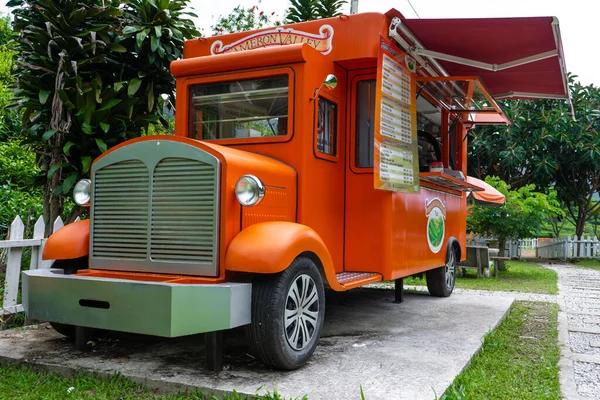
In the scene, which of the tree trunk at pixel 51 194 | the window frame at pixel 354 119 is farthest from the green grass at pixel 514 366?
the tree trunk at pixel 51 194

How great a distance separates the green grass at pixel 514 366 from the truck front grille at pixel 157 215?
2067 mm

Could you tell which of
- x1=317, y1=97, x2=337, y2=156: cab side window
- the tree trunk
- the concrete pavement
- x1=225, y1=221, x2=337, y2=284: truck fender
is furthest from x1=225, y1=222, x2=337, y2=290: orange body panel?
the tree trunk

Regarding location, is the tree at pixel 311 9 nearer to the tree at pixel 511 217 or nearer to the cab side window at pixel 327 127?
the tree at pixel 511 217

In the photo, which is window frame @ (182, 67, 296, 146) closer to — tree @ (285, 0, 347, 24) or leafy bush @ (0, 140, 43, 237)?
leafy bush @ (0, 140, 43, 237)

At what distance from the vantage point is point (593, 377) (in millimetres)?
4594

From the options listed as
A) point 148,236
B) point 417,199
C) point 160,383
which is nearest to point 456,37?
point 417,199

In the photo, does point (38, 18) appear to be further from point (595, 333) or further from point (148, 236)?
point (595, 333)

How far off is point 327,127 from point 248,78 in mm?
914

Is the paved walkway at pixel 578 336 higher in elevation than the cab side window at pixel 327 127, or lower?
lower

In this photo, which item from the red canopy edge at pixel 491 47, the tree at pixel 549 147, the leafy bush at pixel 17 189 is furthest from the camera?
the tree at pixel 549 147

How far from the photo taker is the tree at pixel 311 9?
13.6 meters

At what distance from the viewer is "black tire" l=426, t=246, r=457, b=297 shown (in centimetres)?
809

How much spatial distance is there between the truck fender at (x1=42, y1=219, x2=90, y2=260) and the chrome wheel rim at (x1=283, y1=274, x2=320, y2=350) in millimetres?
1864

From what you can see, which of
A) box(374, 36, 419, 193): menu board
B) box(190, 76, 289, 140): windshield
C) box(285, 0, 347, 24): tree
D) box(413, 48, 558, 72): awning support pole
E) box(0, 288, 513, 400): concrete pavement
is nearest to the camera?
box(0, 288, 513, 400): concrete pavement
